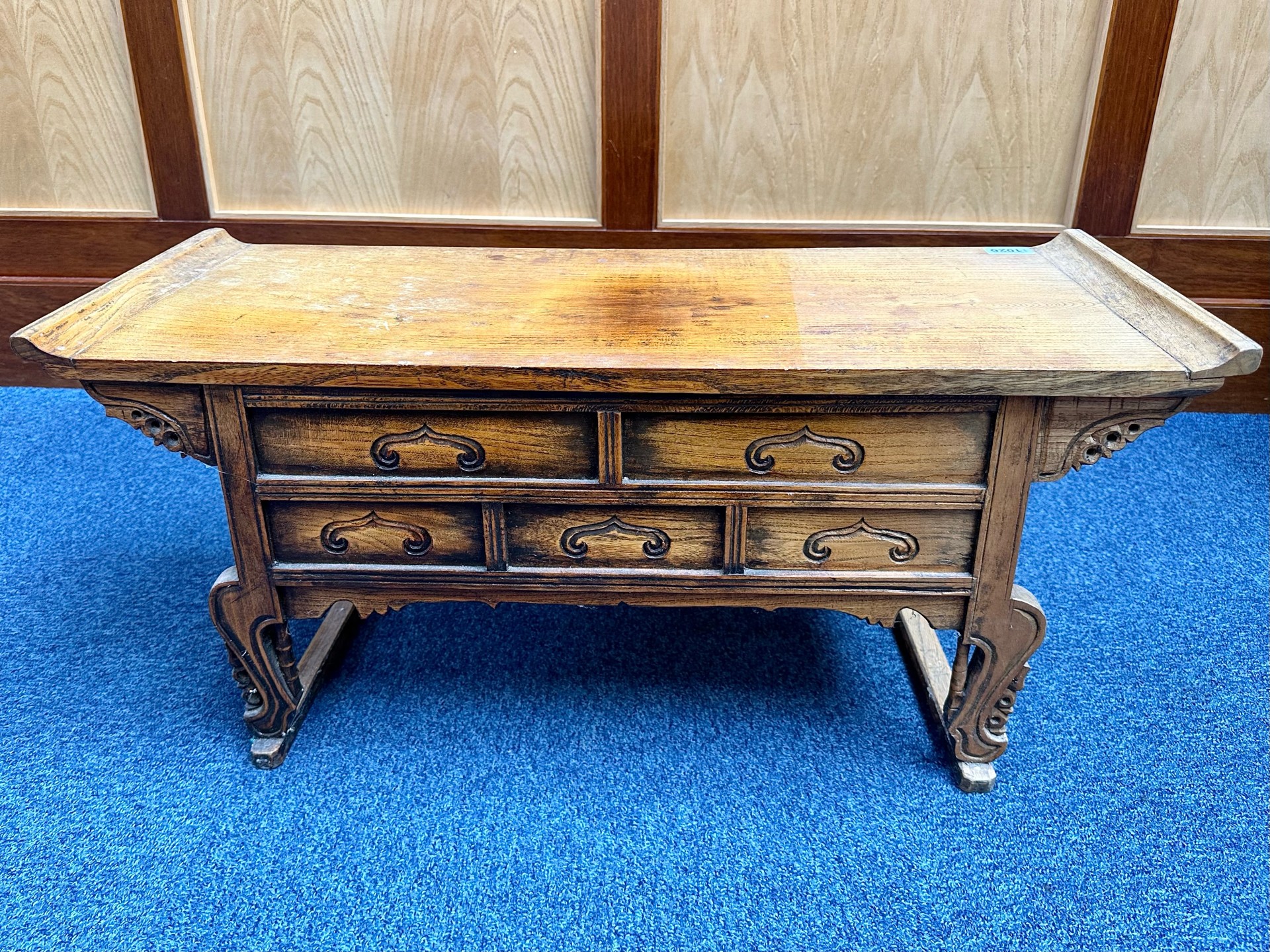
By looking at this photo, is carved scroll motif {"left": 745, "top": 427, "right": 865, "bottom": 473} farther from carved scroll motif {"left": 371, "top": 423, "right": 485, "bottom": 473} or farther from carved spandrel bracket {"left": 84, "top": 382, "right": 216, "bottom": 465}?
carved spandrel bracket {"left": 84, "top": 382, "right": 216, "bottom": 465}

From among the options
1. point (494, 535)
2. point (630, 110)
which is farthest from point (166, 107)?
point (494, 535)

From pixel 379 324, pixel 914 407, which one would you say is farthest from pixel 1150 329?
pixel 379 324

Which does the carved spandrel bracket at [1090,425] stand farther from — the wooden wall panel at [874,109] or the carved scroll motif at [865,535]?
the wooden wall panel at [874,109]

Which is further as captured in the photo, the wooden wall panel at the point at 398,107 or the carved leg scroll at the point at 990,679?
the wooden wall panel at the point at 398,107

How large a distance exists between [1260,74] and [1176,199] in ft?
1.10

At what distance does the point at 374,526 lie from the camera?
145 cm

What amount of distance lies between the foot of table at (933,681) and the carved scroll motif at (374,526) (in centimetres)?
78

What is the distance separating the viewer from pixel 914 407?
1.33m

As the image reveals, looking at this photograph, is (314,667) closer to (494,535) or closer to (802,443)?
(494,535)

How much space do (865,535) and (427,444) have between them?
2.09ft

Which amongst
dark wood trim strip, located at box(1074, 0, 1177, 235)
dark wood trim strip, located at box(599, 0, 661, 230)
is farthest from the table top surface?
dark wood trim strip, located at box(1074, 0, 1177, 235)

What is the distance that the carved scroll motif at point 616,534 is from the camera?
1432mm

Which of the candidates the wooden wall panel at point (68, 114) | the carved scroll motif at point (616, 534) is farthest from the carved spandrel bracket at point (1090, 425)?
the wooden wall panel at point (68, 114)

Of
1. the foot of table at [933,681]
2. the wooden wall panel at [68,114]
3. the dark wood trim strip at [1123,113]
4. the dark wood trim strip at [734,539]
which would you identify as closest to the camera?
the dark wood trim strip at [734,539]
